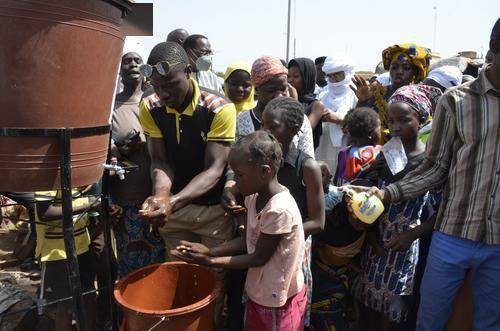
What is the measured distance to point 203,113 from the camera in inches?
97.3

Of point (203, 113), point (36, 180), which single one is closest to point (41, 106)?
Answer: point (36, 180)

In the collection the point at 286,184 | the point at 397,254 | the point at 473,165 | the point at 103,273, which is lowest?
the point at 103,273

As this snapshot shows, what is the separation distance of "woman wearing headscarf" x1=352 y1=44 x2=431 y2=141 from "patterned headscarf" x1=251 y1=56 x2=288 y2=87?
3.57 ft

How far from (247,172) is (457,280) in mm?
1251

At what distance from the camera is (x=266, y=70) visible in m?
2.83

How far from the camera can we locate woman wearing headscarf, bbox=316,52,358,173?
3834 mm

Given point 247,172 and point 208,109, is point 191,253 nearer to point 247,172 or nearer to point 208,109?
point 247,172

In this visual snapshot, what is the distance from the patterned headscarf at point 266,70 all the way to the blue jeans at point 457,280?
1469 millimetres

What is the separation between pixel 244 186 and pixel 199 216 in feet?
2.92

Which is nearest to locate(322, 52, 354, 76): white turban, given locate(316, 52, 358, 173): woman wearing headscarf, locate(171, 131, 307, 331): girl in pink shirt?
locate(316, 52, 358, 173): woman wearing headscarf

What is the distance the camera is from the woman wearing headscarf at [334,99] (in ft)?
12.6

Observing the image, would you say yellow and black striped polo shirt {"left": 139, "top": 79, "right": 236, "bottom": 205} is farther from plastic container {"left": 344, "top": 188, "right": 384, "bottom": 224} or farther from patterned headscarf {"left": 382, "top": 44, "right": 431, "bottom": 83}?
patterned headscarf {"left": 382, "top": 44, "right": 431, "bottom": 83}

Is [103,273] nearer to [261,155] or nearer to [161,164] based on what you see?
[161,164]

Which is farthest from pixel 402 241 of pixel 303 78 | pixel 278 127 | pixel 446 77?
pixel 303 78
